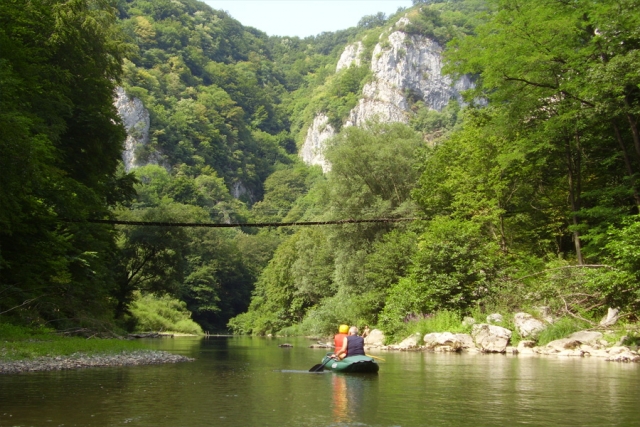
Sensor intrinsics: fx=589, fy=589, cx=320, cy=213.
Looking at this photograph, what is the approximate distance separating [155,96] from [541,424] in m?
131

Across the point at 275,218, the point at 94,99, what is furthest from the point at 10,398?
the point at 275,218

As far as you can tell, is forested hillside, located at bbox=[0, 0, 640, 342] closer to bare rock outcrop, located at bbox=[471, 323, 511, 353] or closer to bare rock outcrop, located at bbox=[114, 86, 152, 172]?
bare rock outcrop, located at bbox=[471, 323, 511, 353]

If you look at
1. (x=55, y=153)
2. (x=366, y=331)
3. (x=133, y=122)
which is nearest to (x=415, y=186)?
(x=366, y=331)

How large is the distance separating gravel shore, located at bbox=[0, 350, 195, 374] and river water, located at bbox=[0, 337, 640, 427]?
2.42ft

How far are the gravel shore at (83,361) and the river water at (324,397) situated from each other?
0.74 metres

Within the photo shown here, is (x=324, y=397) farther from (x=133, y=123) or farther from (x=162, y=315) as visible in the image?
(x=133, y=123)

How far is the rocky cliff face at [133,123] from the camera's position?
364ft

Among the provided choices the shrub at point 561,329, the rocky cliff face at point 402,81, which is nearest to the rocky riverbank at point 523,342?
the shrub at point 561,329

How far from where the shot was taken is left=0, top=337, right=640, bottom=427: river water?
7.26 metres

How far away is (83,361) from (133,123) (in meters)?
106

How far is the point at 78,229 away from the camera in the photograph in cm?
2114

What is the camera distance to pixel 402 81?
437ft

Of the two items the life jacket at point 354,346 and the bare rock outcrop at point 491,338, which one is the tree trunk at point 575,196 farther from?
the life jacket at point 354,346

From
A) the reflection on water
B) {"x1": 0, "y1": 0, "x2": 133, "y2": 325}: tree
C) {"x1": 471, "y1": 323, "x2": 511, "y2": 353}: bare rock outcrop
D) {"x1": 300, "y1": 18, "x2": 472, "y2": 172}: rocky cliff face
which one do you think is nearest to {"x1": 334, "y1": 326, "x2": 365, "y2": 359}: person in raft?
the reflection on water
